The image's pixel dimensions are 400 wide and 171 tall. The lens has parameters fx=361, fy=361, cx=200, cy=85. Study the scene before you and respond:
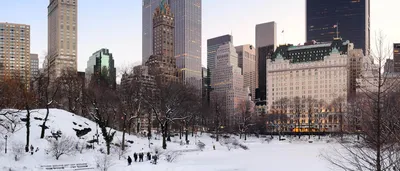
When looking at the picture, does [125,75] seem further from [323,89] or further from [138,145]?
[323,89]

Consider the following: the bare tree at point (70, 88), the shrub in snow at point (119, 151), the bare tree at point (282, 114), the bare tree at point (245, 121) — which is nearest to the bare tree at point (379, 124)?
the shrub in snow at point (119, 151)

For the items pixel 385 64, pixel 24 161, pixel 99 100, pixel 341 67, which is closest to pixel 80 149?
pixel 24 161

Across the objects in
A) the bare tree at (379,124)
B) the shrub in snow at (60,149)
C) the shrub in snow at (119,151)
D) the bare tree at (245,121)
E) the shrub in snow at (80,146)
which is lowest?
the bare tree at (245,121)

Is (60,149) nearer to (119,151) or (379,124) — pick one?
(119,151)

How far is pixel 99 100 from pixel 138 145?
14.9m

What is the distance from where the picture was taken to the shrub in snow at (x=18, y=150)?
3173 centimetres

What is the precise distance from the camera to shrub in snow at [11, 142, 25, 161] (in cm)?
3173

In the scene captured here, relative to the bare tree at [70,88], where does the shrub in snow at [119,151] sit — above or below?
below

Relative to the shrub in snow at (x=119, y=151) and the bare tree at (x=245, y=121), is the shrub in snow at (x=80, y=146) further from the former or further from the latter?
the bare tree at (x=245, y=121)

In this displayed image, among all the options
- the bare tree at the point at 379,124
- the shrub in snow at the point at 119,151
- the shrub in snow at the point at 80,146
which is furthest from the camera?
the shrub in snow at the point at 119,151

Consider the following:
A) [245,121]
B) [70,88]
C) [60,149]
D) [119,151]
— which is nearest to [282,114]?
[245,121]

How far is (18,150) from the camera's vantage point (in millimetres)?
32469

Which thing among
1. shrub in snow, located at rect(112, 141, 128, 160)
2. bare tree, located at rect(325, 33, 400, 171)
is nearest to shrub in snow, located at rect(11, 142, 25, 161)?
shrub in snow, located at rect(112, 141, 128, 160)

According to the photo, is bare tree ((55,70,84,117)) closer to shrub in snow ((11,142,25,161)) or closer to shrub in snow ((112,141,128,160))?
shrub in snow ((112,141,128,160))
